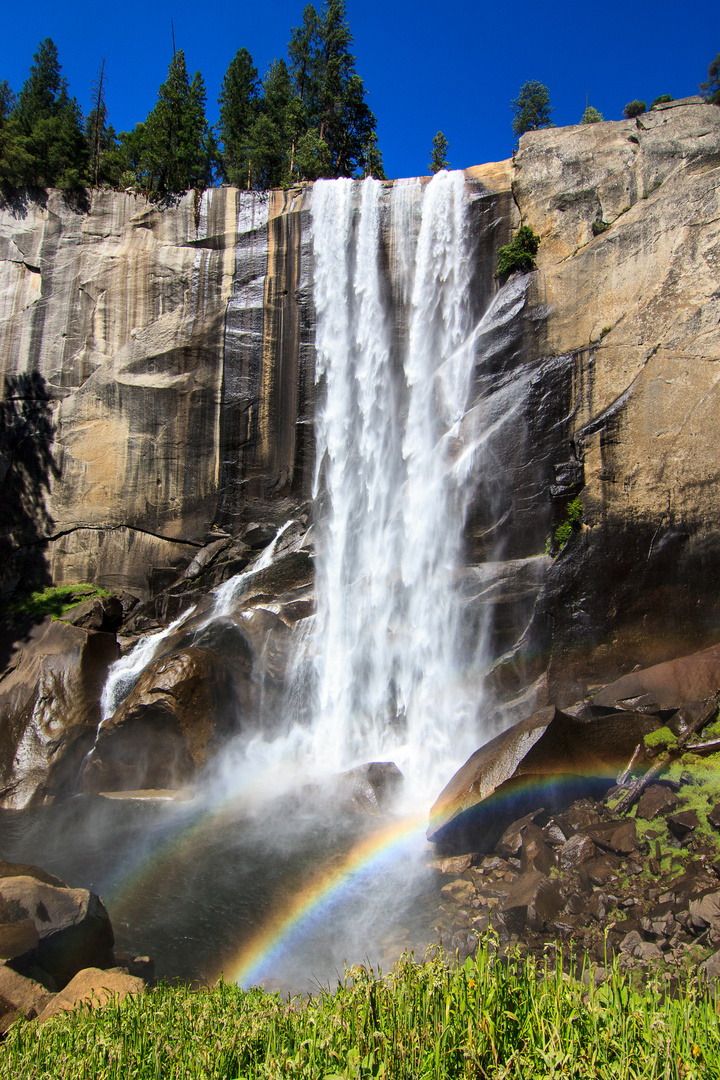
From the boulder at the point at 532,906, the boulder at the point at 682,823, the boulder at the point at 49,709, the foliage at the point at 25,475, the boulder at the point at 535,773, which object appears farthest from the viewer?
the foliage at the point at 25,475

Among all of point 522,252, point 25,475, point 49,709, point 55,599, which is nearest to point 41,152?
point 25,475

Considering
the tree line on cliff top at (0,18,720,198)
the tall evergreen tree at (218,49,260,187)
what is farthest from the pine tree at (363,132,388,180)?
the tall evergreen tree at (218,49,260,187)

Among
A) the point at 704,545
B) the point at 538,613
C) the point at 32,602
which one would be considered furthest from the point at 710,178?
the point at 32,602

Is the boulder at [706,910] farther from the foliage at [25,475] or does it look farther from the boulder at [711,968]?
the foliage at [25,475]

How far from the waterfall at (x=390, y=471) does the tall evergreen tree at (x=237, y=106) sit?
14.6 metres

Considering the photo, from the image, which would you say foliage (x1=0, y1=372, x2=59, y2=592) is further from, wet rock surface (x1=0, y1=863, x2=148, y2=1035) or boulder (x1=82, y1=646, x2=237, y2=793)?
wet rock surface (x1=0, y1=863, x2=148, y2=1035)

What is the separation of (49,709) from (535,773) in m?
12.0

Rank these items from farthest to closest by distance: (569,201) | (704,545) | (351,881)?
(569,201) → (704,545) → (351,881)

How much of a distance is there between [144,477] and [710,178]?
19.3 m

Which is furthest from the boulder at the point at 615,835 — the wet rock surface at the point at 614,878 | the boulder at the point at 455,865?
the boulder at the point at 455,865

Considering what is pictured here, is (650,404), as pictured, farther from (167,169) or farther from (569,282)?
Result: (167,169)

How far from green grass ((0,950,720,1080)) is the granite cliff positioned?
33.3 feet

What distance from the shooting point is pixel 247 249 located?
76.5 ft

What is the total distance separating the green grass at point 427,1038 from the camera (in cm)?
305
